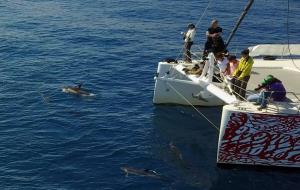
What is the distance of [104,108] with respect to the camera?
33.7 m

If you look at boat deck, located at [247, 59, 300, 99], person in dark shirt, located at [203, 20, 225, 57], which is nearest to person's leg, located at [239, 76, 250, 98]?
boat deck, located at [247, 59, 300, 99]

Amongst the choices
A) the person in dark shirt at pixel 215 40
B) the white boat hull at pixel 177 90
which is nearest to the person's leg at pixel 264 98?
the person in dark shirt at pixel 215 40

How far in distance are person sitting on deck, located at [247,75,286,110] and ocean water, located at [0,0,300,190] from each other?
3683 mm

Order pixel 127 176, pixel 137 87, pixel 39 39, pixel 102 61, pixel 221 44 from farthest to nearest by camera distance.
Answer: pixel 39 39 → pixel 102 61 → pixel 137 87 → pixel 221 44 → pixel 127 176

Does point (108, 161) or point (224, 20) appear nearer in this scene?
point (108, 161)

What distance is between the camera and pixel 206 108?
33.8 meters

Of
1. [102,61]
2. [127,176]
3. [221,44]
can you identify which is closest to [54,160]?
[127,176]

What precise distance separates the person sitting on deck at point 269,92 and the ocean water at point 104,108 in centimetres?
368

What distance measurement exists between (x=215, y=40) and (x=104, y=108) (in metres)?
8.67

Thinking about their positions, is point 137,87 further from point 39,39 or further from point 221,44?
point 39,39

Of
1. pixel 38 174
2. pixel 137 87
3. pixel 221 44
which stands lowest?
pixel 38 174

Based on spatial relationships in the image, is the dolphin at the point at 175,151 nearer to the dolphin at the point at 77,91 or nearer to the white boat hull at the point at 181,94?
the white boat hull at the point at 181,94

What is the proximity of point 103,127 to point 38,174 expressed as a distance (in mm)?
6252

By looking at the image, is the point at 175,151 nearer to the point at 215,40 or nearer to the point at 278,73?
the point at 215,40
